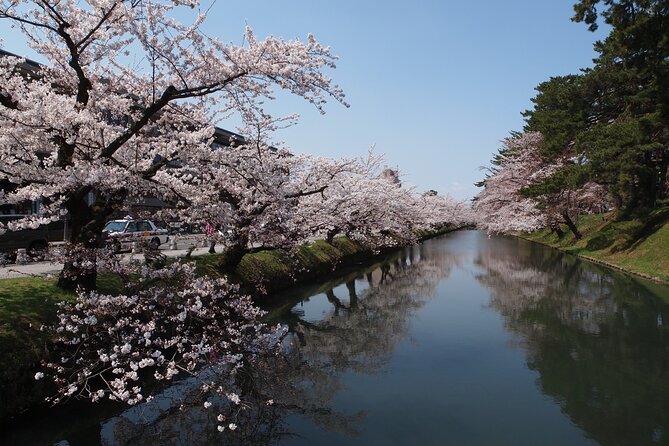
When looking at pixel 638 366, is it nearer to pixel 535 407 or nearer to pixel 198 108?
pixel 535 407

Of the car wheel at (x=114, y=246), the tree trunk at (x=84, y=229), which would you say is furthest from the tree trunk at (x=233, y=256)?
the tree trunk at (x=84, y=229)

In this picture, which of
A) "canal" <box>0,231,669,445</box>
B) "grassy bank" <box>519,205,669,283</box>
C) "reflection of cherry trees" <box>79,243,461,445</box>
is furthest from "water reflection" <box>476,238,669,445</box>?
"reflection of cherry trees" <box>79,243,461,445</box>

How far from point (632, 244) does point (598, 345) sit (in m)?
18.3

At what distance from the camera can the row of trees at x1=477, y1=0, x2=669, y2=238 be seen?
1456 centimetres

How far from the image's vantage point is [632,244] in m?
27.4

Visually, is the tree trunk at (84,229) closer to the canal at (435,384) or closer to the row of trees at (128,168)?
the row of trees at (128,168)

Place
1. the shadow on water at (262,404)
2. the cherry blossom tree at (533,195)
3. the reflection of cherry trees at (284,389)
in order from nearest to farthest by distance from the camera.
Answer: the shadow on water at (262,404), the reflection of cherry trees at (284,389), the cherry blossom tree at (533,195)

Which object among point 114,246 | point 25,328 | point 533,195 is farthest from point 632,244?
point 25,328

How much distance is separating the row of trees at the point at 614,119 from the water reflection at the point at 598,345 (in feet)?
18.9

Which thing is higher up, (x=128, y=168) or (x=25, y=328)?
(x=128, y=168)

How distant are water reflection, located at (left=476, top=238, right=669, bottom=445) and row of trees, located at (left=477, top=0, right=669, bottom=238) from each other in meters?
5.76

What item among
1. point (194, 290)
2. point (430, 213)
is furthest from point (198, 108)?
point (430, 213)

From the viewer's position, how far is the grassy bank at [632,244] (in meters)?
23.0

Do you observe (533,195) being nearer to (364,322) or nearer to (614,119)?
(614,119)
